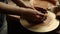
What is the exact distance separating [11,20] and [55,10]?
412 mm

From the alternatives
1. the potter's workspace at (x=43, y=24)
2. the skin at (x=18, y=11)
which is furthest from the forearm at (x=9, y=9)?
the potter's workspace at (x=43, y=24)

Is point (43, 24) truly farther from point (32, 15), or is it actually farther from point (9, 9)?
point (9, 9)

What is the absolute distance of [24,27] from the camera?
931mm

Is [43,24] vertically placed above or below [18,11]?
below

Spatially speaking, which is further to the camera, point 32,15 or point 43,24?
point 43,24

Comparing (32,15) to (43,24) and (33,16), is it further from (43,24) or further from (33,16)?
(43,24)

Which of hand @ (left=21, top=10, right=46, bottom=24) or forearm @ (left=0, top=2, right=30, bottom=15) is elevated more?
forearm @ (left=0, top=2, right=30, bottom=15)

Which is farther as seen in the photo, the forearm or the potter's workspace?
the potter's workspace

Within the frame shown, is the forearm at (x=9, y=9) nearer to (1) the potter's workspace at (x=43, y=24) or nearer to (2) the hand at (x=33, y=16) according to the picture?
(2) the hand at (x=33, y=16)

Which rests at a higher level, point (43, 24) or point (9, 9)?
point (9, 9)

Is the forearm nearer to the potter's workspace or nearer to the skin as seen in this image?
the skin

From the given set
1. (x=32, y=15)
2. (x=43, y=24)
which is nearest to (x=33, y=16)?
(x=32, y=15)

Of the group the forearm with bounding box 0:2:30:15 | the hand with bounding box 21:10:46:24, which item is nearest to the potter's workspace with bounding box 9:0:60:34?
the hand with bounding box 21:10:46:24

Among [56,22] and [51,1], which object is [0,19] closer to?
[56,22]
